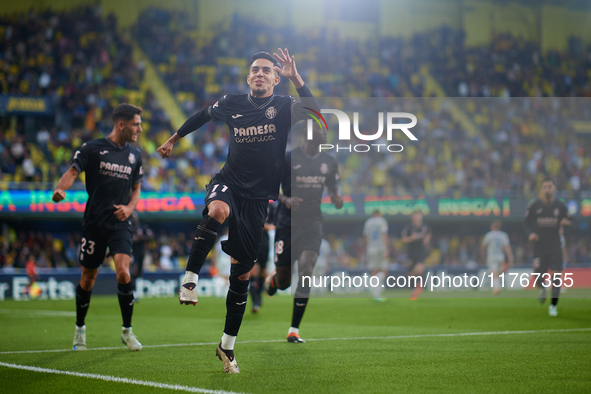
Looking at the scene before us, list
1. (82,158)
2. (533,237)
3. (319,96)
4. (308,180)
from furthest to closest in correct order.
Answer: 1. (319,96)
2. (533,237)
3. (308,180)
4. (82,158)

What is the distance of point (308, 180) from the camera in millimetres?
9125

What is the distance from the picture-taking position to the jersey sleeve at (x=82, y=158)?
7.27 metres

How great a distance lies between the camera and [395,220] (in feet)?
88.5

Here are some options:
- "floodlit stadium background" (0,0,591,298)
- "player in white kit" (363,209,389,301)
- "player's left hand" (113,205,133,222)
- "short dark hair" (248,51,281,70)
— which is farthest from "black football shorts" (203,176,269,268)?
"floodlit stadium background" (0,0,591,298)

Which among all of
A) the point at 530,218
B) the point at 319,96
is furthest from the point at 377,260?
the point at 319,96

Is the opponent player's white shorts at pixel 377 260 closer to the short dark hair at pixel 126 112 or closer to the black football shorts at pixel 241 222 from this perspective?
the short dark hair at pixel 126 112

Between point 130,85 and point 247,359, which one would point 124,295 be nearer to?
point 247,359

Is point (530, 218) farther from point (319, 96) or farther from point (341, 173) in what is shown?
point (319, 96)

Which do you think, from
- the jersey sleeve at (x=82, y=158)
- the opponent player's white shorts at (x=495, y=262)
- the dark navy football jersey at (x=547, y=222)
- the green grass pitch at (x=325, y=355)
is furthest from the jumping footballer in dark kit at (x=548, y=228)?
the jersey sleeve at (x=82, y=158)

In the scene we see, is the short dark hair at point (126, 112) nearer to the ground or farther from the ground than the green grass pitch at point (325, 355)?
farther from the ground

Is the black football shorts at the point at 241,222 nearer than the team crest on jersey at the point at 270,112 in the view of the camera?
Yes

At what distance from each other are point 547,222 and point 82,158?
930 cm

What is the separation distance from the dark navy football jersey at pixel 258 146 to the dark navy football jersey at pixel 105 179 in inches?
82.0

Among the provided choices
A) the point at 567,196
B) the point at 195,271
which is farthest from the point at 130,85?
the point at 195,271
